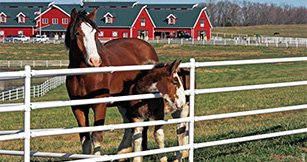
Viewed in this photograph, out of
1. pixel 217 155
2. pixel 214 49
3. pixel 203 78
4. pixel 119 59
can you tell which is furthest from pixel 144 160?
pixel 214 49

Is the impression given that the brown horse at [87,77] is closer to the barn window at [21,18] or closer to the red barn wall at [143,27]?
the red barn wall at [143,27]

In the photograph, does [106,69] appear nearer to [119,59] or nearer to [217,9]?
[119,59]

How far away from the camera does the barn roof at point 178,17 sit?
85.0m

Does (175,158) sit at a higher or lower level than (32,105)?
lower

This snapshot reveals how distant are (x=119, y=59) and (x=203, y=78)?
28663 mm

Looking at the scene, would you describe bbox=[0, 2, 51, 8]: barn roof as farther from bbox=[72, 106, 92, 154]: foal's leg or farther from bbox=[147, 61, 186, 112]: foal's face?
bbox=[147, 61, 186, 112]: foal's face

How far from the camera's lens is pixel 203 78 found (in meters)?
34.8

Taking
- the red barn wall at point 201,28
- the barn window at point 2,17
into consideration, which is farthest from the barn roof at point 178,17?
the barn window at point 2,17

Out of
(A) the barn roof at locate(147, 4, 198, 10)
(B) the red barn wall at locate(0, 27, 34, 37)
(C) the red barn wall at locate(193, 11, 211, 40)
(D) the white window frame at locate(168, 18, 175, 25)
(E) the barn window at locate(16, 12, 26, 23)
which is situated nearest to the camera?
(E) the barn window at locate(16, 12, 26, 23)

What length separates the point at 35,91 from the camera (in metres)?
29.7

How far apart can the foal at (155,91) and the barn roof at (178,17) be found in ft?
262

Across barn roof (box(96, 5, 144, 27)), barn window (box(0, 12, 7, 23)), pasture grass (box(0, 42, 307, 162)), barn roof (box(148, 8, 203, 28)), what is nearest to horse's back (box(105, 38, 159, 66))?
pasture grass (box(0, 42, 307, 162))

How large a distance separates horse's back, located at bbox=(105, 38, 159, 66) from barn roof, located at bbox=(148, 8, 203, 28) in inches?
3079

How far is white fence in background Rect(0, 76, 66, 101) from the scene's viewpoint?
86.2 ft
